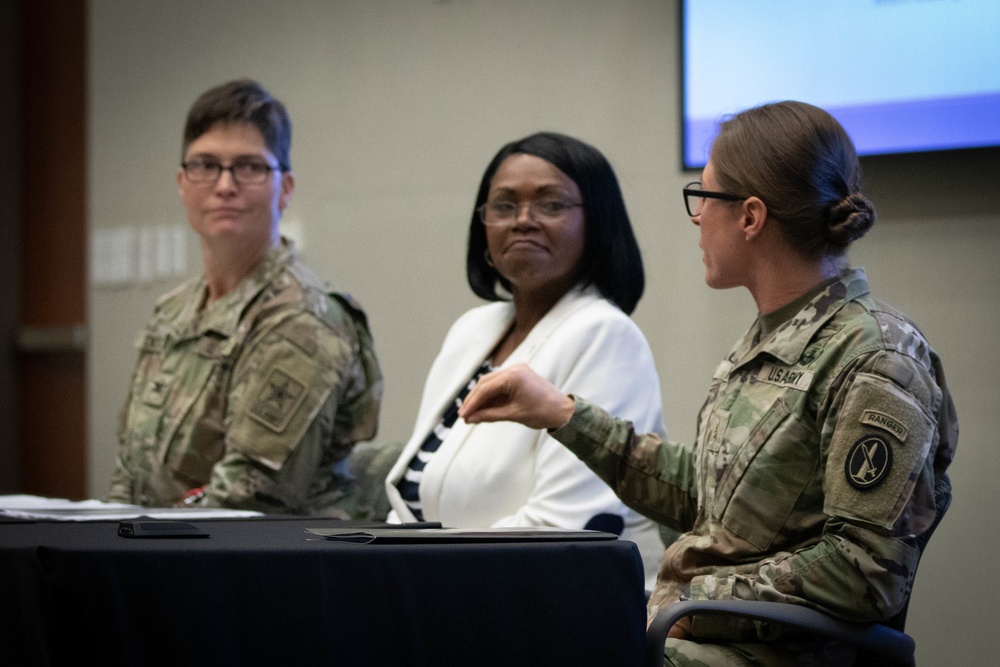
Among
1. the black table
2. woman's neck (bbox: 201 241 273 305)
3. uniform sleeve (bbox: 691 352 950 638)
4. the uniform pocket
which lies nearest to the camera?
the black table

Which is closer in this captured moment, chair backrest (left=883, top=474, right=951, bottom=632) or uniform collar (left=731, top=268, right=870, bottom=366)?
chair backrest (left=883, top=474, right=951, bottom=632)

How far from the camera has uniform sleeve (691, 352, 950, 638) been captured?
5.00 feet

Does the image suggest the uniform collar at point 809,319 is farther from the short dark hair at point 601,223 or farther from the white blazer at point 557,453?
the short dark hair at point 601,223

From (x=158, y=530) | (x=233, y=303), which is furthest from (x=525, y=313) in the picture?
(x=158, y=530)

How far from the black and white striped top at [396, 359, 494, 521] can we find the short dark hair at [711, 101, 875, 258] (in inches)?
39.1

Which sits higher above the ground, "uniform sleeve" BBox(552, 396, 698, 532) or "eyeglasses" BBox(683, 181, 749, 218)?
"eyeglasses" BBox(683, 181, 749, 218)

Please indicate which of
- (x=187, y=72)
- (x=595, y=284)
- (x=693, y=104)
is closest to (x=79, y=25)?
(x=187, y=72)

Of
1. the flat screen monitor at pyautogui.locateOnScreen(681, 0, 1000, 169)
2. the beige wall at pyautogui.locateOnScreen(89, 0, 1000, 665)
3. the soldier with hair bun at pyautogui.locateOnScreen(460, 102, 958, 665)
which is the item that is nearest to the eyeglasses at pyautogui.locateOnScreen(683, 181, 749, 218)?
the soldier with hair bun at pyautogui.locateOnScreen(460, 102, 958, 665)

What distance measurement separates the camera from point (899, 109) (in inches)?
129

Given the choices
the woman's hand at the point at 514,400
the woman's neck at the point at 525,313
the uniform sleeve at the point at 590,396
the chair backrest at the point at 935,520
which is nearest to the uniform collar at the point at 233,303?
the woman's neck at the point at 525,313

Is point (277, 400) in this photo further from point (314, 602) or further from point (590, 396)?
point (314, 602)

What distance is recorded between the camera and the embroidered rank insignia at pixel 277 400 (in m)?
2.63

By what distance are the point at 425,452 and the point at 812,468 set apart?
1.12 meters

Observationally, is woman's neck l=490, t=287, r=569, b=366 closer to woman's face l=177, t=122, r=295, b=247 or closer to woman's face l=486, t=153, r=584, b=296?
woman's face l=486, t=153, r=584, b=296
